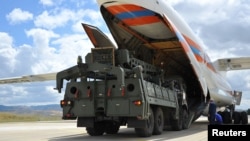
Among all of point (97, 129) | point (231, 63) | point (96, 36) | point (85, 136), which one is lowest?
point (85, 136)

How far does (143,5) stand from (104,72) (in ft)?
9.14

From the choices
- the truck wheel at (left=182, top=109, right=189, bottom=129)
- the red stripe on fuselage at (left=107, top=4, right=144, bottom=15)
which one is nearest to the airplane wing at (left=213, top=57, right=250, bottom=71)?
the truck wheel at (left=182, top=109, right=189, bottom=129)

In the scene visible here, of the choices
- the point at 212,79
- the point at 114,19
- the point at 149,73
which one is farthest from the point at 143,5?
the point at 212,79

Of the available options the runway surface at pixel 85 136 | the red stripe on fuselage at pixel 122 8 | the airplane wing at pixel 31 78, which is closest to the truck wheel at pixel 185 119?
the runway surface at pixel 85 136

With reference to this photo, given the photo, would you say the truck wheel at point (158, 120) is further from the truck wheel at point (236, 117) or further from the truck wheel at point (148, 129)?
the truck wheel at point (236, 117)

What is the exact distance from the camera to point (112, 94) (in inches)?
458

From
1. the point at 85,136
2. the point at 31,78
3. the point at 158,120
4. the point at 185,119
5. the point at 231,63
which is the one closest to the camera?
the point at 158,120

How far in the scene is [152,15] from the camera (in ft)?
43.1

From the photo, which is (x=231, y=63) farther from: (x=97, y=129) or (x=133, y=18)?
(x=97, y=129)

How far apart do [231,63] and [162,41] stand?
9500 mm

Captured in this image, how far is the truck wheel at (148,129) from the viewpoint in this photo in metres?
11.5

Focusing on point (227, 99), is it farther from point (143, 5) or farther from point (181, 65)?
point (143, 5)

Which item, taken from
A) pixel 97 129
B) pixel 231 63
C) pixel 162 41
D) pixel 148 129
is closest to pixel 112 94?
pixel 148 129

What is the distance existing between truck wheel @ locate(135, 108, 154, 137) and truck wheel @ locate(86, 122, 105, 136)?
1686mm
